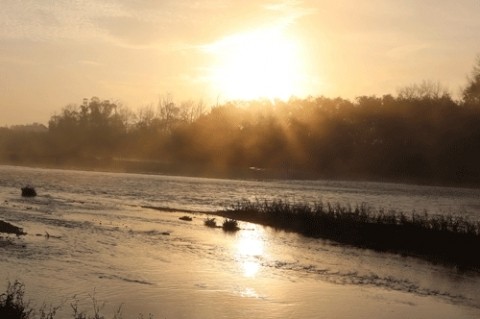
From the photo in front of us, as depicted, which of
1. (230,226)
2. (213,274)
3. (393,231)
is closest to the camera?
(213,274)

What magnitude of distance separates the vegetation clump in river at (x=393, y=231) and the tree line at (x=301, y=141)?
55.6 metres

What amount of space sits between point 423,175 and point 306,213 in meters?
65.9

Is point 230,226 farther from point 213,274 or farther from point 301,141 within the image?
point 301,141

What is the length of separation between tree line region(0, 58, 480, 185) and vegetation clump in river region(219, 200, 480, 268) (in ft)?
183

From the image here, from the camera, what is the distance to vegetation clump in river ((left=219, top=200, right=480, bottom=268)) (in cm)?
3169

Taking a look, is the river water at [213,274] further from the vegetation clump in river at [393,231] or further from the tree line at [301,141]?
the tree line at [301,141]

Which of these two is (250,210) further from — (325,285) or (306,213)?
(325,285)

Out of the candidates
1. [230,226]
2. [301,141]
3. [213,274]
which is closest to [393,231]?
[230,226]

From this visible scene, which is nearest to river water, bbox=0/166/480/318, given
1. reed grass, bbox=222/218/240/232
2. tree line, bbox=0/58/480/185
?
reed grass, bbox=222/218/240/232

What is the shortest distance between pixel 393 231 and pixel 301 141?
8313 cm

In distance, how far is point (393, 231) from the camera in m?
35.7

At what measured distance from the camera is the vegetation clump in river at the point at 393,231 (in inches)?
1248

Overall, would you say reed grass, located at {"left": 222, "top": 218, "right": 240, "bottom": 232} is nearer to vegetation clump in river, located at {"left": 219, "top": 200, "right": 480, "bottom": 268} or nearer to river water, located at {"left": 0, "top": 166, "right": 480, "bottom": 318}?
river water, located at {"left": 0, "top": 166, "right": 480, "bottom": 318}

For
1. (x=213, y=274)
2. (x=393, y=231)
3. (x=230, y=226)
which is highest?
(x=393, y=231)
